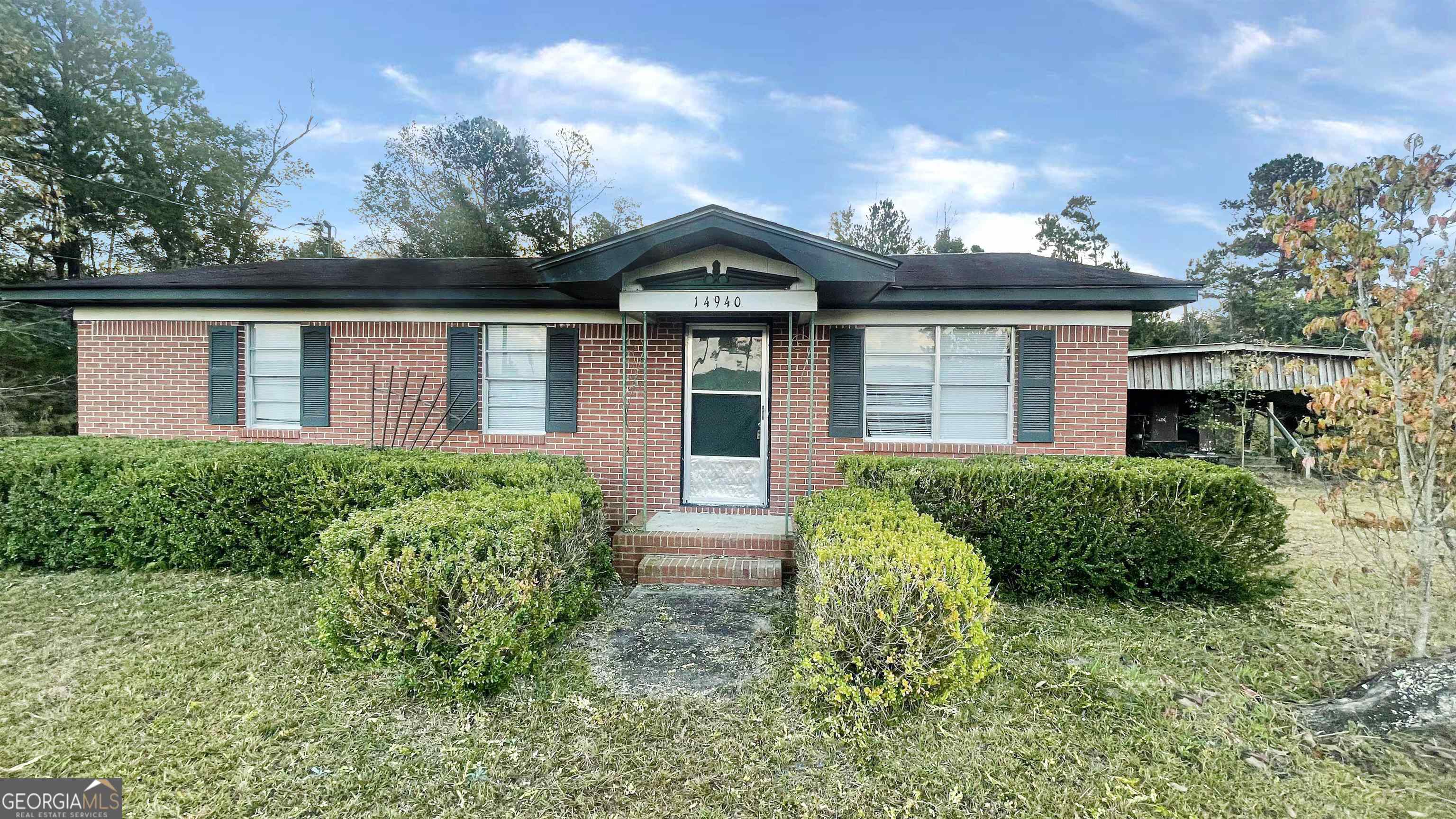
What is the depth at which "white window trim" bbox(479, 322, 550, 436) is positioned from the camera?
23.9 feet

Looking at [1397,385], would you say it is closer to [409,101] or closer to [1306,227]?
[1306,227]

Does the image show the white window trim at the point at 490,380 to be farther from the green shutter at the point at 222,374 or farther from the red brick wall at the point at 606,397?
the green shutter at the point at 222,374

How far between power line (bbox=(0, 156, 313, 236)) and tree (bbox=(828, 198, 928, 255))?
24.3 m

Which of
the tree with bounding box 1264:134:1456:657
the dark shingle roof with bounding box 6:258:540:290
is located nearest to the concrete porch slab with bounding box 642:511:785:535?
the dark shingle roof with bounding box 6:258:540:290

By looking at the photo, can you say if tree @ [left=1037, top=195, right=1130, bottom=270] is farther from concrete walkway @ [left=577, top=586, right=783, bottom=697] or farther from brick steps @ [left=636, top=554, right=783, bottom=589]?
concrete walkway @ [left=577, top=586, right=783, bottom=697]

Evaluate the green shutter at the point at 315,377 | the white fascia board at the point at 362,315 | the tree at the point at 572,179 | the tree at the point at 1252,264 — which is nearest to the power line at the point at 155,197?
the tree at the point at 572,179

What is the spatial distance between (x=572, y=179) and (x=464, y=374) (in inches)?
898

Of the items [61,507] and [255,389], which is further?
[255,389]

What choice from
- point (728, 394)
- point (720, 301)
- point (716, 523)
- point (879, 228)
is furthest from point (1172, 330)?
point (720, 301)

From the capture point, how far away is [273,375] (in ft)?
24.7

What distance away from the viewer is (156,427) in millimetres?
7590

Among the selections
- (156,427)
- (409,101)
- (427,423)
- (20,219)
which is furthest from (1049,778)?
(409,101)

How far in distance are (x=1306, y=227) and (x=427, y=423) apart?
26.8 ft

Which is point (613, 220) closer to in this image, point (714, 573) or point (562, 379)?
point (562, 379)
